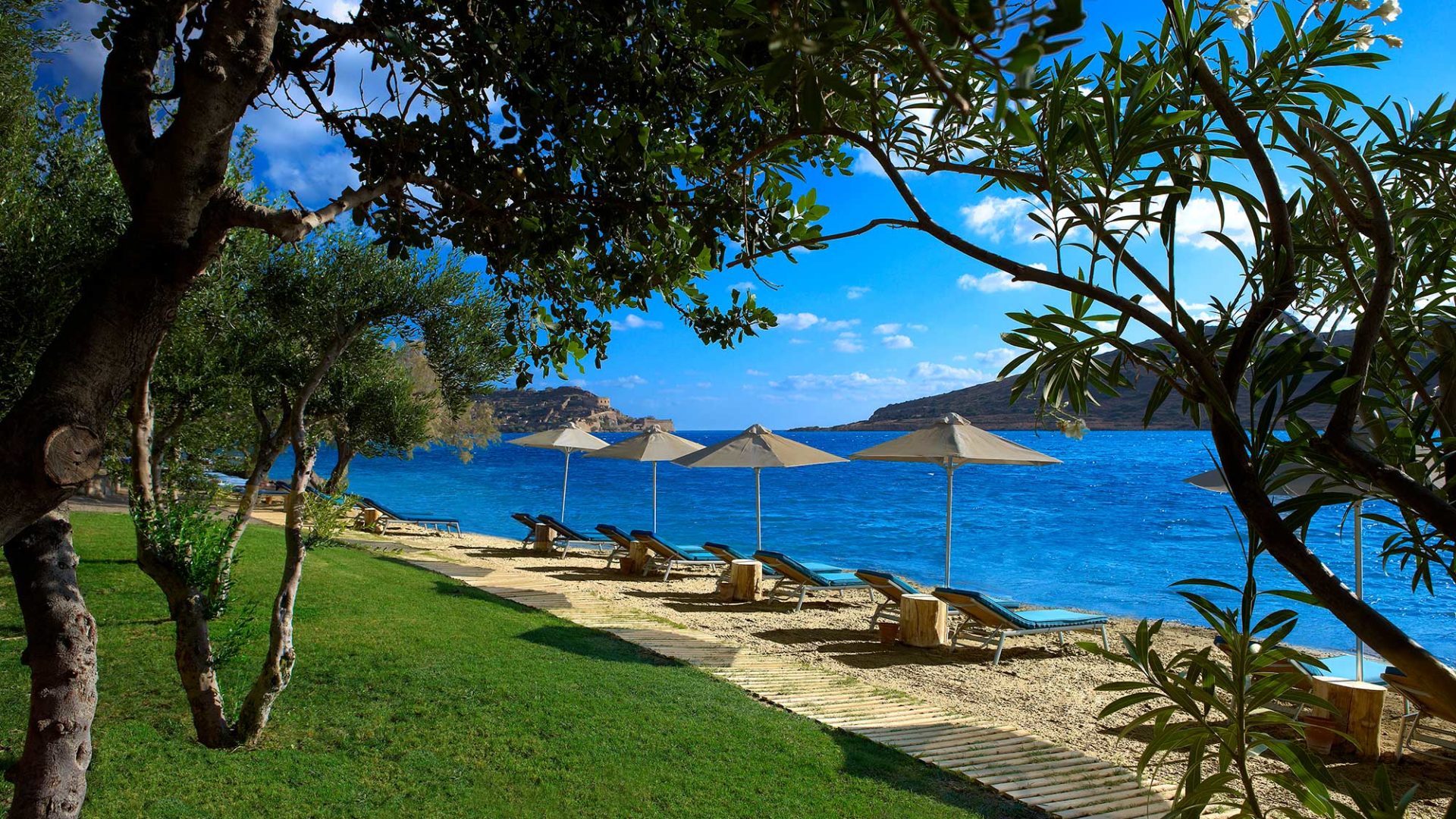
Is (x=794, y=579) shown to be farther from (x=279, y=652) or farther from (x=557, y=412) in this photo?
(x=557, y=412)

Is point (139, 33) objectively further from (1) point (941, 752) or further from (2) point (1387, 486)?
(1) point (941, 752)

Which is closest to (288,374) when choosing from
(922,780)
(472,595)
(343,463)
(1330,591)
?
(472,595)

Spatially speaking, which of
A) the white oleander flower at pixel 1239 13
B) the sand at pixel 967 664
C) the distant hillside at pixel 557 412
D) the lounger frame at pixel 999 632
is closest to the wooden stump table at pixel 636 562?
the sand at pixel 967 664

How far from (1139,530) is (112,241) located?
113ft

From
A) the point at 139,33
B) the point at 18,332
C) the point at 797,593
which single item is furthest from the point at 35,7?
the point at 797,593

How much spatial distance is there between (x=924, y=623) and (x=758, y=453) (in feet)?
19.1

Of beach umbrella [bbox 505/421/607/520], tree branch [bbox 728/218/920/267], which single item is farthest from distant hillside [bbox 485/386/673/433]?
tree branch [bbox 728/218/920/267]

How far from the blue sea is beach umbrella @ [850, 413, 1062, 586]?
3064mm

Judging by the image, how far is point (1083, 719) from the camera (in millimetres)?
6957

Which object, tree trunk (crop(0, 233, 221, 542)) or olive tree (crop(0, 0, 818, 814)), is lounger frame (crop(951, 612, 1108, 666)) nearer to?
olive tree (crop(0, 0, 818, 814))

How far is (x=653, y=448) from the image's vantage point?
54.3ft

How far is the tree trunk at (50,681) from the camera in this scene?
296 centimetres

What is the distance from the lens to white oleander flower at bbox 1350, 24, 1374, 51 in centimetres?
157

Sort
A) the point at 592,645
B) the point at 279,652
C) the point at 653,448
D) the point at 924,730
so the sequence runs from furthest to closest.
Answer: the point at 653,448, the point at 592,645, the point at 924,730, the point at 279,652
